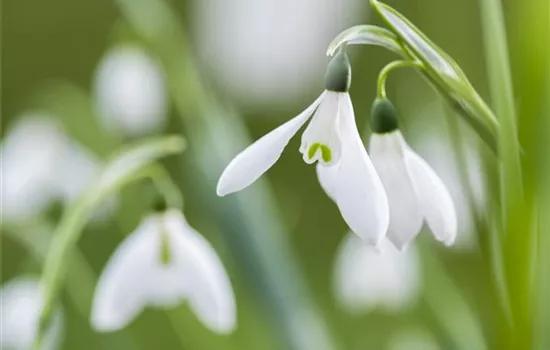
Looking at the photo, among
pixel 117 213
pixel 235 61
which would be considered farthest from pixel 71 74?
pixel 117 213

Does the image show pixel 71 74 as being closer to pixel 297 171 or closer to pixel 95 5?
pixel 95 5

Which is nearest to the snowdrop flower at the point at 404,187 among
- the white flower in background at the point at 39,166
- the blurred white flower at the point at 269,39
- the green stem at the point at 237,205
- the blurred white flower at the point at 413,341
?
the green stem at the point at 237,205

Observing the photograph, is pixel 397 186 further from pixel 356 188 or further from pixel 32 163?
pixel 32 163

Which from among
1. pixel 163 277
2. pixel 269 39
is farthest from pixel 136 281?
pixel 269 39

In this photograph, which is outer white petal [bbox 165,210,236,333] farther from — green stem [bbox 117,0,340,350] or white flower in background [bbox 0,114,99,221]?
white flower in background [bbox 0,114,99,221]

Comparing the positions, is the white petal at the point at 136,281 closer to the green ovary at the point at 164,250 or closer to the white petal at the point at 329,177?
the green ovary at the point at 164,250

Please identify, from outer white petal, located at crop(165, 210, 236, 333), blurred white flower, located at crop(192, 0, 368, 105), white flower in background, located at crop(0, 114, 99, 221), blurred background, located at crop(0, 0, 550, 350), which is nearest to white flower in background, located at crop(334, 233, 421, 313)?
blurred background, located at crop(0, 0, 550, 350)
